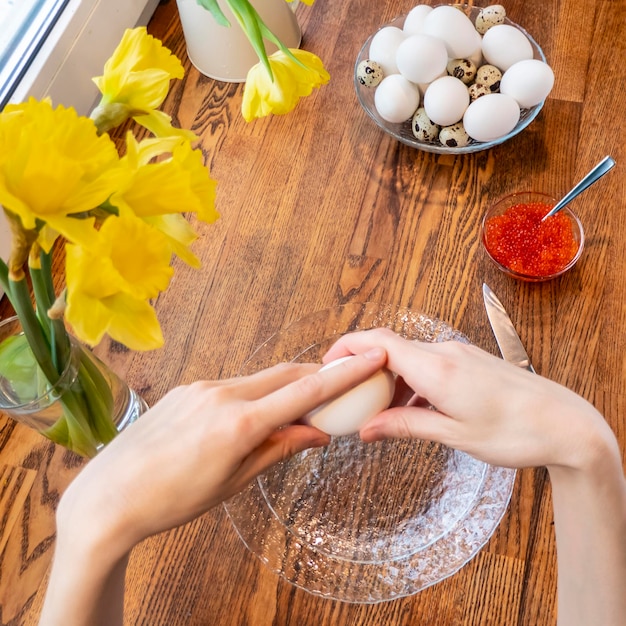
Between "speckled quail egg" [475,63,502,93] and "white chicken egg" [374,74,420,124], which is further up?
"white chicken egg" [374,74,420,124]

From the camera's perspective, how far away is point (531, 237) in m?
0.88

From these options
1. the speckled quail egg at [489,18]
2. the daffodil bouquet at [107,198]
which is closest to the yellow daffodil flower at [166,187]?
the daffodil bouquet at [107,198]

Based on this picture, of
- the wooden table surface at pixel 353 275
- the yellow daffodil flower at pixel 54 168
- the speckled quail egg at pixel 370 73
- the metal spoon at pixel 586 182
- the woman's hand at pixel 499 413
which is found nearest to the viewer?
the yellow daffodil flower at pixel 54 168

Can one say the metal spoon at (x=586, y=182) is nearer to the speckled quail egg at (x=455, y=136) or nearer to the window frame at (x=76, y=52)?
the speckled quail egg at (x=455, y=136)

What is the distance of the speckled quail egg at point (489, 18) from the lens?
972 mm

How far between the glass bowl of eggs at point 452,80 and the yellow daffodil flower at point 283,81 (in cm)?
41

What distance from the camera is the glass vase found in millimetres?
584

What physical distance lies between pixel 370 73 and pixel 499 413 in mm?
567

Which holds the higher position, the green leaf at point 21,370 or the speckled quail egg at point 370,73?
the green leaf at point 21,370

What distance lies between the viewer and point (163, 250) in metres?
0.39

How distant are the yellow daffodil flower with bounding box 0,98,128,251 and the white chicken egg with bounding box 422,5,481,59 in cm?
68

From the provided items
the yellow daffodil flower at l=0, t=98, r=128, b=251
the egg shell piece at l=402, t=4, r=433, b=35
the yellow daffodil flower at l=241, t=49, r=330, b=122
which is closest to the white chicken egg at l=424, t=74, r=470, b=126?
the egg shell piece at l=402, t=4, r=433, b=35

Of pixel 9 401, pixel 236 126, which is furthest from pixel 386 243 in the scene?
pixel 9 401

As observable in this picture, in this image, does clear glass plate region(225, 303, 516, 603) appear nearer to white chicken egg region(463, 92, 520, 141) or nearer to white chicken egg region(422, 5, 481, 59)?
white chicken egg region(463, 92, 520, 141)
